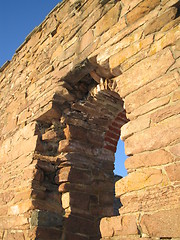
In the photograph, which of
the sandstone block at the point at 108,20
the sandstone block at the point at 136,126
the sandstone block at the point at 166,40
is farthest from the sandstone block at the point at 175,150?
the sandstone block at the point at 108,20

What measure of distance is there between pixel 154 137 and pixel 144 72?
1.91 ft

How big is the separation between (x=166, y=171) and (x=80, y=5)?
2560mm

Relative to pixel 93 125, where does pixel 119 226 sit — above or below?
below

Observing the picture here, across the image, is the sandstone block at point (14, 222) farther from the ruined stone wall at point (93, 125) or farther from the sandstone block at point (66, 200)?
the sandstone block at point (66, 200)

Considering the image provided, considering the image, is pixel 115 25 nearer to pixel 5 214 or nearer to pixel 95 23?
pixel 95 23

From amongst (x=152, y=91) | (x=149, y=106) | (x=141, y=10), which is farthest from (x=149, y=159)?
(x=141, y=10)

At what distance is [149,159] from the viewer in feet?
5.99

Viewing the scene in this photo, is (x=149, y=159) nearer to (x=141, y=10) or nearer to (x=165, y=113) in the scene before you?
(x=165, y=113)

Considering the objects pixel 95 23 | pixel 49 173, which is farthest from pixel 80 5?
Answer: pixel 49 173

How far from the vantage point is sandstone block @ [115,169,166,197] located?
1.73m

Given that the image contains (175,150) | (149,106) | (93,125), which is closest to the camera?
(175,150)

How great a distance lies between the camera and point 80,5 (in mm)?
3289

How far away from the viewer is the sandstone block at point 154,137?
5.65 ft

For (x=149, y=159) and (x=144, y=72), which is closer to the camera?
(x=149, y=159)
